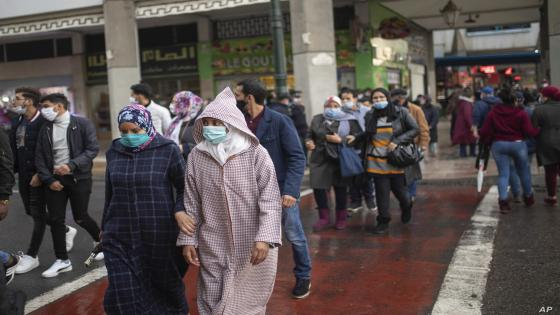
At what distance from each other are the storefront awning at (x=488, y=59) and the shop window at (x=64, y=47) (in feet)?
56.1

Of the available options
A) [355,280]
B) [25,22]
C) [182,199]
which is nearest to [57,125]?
[182,199]

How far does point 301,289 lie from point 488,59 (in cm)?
2860

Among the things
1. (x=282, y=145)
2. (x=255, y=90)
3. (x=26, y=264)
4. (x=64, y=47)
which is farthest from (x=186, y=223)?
(x=64, y=47)

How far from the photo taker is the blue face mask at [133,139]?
384 centimetres

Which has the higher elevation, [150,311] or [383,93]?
[383,93]

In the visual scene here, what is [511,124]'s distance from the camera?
781 centimetres

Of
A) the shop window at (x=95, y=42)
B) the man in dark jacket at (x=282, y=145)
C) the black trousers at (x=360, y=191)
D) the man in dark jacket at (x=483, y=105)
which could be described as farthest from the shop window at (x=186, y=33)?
the man in dark jacket at (x=282, y=145)

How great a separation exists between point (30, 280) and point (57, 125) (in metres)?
1.56

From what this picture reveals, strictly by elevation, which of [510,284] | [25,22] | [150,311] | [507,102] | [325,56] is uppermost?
[25,22]

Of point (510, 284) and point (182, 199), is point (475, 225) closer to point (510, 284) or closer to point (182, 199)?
point (510, 284)

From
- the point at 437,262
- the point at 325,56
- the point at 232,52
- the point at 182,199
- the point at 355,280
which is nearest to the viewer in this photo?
the point at 182,199

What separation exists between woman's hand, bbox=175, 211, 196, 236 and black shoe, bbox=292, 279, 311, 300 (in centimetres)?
164

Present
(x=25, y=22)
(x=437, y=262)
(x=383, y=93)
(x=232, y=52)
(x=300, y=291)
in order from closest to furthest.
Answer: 1. (x=300, y=291)
2. (x=437, y=262)
3. (x=383, y=93)
4. (x=25, y=22)
5. (x=232, y=52)

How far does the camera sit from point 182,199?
385 centimetres
